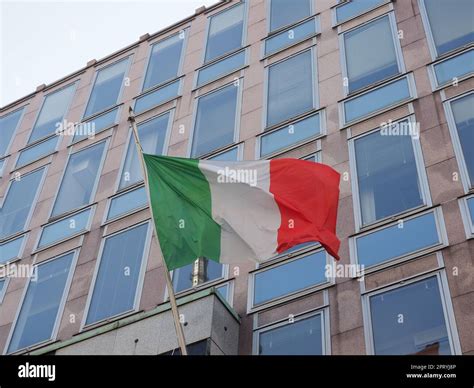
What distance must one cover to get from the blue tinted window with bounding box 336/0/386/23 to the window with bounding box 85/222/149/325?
7653mm

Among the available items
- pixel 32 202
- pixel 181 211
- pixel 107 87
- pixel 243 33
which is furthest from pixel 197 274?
pixel 107 87

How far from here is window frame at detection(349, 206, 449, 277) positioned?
580 inches

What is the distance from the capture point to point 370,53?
2006cm

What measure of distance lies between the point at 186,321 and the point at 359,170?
5.08 meters

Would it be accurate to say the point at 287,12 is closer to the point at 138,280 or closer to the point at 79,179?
the point at 79,179

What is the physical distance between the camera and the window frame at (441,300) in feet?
43.6

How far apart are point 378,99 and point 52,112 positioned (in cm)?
1241

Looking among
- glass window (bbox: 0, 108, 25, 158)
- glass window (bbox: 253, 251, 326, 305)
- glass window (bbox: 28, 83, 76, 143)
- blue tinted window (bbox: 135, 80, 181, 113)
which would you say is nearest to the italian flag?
glass window (bbox: 253, 251, 326, 305)

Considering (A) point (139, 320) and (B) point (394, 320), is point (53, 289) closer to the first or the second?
(A) point (139, 320)

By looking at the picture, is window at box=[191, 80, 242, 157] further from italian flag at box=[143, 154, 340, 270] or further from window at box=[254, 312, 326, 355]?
window at box=[254, 312, 326, 355]

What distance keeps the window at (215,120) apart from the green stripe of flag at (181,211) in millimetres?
5987

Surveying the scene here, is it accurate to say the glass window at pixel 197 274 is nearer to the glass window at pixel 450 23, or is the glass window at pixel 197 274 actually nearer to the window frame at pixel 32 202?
the window frame at pixel 32 202

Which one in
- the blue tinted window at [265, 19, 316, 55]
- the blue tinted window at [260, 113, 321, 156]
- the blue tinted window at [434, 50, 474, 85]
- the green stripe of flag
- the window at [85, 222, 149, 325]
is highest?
the blue tinted window at [265, 19, 316, 55]

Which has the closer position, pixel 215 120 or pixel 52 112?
pixel 215 120
